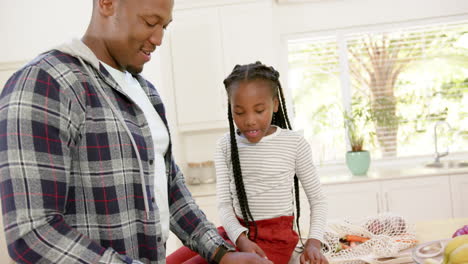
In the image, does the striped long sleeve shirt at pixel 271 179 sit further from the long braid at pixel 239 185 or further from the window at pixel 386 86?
the window at pixel 386 86

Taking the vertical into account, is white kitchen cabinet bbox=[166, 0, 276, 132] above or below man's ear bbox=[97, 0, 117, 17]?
above

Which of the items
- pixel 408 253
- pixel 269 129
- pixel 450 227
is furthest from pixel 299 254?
pixel 450 227

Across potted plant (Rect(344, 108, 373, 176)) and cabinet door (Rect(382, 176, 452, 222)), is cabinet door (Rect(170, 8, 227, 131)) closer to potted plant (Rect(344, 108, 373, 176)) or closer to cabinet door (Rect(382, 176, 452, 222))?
potted plant (Rect(344, 108, 373, 176))

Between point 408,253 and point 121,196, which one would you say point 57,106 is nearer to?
point 121,196

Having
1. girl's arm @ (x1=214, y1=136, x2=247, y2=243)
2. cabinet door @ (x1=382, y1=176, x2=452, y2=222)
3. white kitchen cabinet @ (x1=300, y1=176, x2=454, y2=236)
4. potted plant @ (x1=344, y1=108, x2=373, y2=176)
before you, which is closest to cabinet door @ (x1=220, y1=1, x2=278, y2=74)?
potted plant @ (x1=344, y1=108, x2=373, y2=176)

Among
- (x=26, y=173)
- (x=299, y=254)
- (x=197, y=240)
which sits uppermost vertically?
(x=26, y=173)

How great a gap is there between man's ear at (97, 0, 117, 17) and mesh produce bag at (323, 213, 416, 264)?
2.89 feet

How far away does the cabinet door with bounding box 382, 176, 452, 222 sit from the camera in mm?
3492

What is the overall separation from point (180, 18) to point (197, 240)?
9.23 feet

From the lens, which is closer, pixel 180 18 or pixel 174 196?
pixel 174 196

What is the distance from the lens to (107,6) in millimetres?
991

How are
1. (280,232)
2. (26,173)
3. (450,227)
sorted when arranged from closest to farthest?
(26,173) < (280,232) < (450,227)

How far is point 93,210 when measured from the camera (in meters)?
0.90

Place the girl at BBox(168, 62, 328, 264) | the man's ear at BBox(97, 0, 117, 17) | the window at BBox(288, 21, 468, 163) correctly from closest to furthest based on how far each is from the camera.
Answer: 1. the man's ear at BBox(97, 0, 117, 17)
2. the girl at BBox(168, 62, 328, 264)
3. the window at BBox(288, 21, 468, 163)
